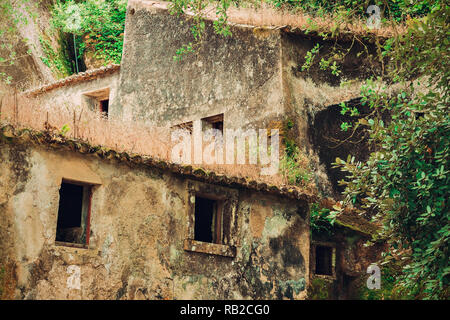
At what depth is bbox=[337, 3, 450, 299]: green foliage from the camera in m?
7.20

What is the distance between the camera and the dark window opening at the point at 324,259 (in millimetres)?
12906

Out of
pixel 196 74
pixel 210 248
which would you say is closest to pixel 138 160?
pixel 210 248

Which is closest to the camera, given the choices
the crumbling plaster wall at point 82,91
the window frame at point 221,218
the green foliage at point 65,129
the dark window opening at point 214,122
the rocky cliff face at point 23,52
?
the green foliage at point 65,129

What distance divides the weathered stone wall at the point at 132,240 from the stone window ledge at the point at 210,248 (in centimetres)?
10

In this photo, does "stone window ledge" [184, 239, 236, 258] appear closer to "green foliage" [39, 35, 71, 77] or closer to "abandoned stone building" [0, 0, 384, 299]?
"abandoned stone building" [0, 0, 384, 299]

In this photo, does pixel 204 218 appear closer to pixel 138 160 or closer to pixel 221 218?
pixel 221 218

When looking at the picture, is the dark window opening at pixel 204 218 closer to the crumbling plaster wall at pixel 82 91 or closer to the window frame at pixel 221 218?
the window frame at pixel 221 218

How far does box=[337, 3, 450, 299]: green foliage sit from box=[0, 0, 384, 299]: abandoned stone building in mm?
2874

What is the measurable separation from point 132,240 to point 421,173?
4.51m

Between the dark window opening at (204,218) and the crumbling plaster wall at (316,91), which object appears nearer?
the dark window opening at (204,218)

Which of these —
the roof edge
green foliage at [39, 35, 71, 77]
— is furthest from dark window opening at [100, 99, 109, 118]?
the roof edge

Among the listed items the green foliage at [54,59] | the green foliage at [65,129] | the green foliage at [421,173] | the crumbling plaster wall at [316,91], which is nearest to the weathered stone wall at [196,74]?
the crumbling plaster wall at [316,91]

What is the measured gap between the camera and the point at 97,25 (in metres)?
20.8

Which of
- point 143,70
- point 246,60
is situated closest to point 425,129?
point 246,60
